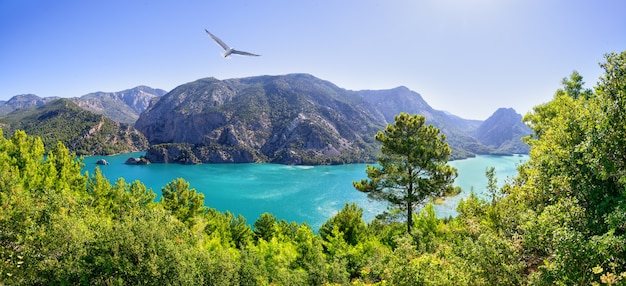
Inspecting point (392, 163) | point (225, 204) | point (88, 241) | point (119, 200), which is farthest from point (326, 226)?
point (225, 204)

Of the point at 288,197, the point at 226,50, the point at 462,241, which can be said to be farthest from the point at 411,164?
the point at 288,197

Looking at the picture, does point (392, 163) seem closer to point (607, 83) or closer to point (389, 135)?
point (389, 135)

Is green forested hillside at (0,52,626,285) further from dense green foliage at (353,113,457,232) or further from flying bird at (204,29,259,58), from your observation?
flying bird at (204,29,259,58)

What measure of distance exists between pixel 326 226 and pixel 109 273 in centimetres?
2506

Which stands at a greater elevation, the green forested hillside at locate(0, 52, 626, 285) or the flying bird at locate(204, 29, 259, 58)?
the flying bird at locate(204, 29, 259, 58)

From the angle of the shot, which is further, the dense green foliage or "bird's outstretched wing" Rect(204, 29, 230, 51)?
"bird's outstretched wing" Rect(204, 29, 230, 51)

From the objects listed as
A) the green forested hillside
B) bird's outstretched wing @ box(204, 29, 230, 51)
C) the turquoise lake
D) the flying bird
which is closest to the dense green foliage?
the green forested hillside

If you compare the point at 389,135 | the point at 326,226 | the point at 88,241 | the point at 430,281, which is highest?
the point at 389,135

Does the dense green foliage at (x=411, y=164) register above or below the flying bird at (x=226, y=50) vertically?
below

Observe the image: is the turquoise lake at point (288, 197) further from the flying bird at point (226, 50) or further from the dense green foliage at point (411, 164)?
the flying bird at point (226, 50)

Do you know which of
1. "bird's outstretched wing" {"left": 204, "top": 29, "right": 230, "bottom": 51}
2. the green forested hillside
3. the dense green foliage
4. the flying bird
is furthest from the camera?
the flying bird

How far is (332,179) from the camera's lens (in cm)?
13588

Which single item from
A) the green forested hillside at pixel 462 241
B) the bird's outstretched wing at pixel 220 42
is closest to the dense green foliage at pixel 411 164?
the green forested hillside at pixel 462 241

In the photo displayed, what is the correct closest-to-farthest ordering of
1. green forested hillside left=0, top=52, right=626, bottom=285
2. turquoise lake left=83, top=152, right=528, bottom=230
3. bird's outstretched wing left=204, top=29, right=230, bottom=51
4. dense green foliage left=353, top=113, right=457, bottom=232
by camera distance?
green forested hillside left=0, top=52, right=626, bottom=285 → dense green foliage left=353, top=113, right=457, bottom=232 → bird's outstretched wing left=204, top=29, right=230, bottom=51 → turquoise lake left=83, top=152, right=528, bottom=230
